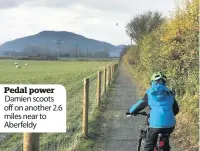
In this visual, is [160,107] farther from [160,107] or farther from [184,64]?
[184,64]

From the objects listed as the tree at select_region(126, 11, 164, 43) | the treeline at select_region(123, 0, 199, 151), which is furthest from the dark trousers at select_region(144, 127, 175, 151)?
the tree at select_region(126, 11, 164, 43)

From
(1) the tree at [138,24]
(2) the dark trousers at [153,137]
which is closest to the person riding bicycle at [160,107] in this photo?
(2) the dark trousers at [153,137]

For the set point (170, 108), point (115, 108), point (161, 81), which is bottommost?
point (115, 108)

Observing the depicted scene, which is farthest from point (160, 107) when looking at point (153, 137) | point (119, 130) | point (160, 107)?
point (119, 130)

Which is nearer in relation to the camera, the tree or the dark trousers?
the dark trousers

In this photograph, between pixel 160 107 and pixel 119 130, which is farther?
pixel 119 130

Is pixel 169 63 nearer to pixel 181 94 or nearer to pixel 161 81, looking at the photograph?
pixel 181 94

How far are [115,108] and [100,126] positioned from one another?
3.95 meters

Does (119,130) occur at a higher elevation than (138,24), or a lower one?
lower

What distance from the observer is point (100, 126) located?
37.8 feet

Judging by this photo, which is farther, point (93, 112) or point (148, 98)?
point (93, 112)

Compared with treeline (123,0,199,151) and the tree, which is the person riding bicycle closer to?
treeline (123,0,199,151)

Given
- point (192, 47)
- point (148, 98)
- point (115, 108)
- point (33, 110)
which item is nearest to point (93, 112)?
point (115, 108)

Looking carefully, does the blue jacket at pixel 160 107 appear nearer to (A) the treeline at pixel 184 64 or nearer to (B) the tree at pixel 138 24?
(A) the treeline at pixel 184 64
